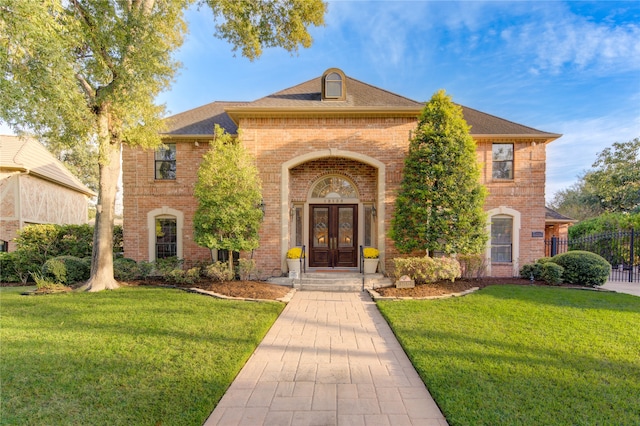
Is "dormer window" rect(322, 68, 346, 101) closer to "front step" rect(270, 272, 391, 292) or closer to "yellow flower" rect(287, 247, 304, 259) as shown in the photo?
"yellow flower" rect(287, 247, 304, 259)

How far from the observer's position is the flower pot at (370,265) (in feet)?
32.0

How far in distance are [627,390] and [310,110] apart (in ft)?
29.4

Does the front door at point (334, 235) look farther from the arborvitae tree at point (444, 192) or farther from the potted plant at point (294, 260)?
the arborvitae tree at point (444, 192)

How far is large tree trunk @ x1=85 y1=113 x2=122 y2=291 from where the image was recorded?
833 centimetres

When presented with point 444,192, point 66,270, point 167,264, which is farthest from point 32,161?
point 444,192

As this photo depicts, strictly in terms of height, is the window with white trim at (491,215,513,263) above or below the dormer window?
below

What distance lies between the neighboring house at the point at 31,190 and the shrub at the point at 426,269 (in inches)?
601

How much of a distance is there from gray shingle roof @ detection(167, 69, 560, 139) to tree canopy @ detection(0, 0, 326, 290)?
5.21ft

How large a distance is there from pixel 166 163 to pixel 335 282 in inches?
310

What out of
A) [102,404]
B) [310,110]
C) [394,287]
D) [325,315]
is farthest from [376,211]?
[102,404]

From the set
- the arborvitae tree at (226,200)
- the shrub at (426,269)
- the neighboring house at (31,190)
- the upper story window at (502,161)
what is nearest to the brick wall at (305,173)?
the upper story window at (502,161)

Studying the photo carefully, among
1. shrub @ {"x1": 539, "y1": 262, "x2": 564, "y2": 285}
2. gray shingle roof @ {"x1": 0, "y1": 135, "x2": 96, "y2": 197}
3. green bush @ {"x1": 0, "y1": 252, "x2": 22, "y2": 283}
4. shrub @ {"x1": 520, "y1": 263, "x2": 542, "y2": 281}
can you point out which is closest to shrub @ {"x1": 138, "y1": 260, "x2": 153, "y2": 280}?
green bush @ {"x1": 0, "y1": 252, "x2": 22, "y2": 283}

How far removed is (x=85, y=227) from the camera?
37.1 feet

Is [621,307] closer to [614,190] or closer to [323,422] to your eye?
[323,422]
